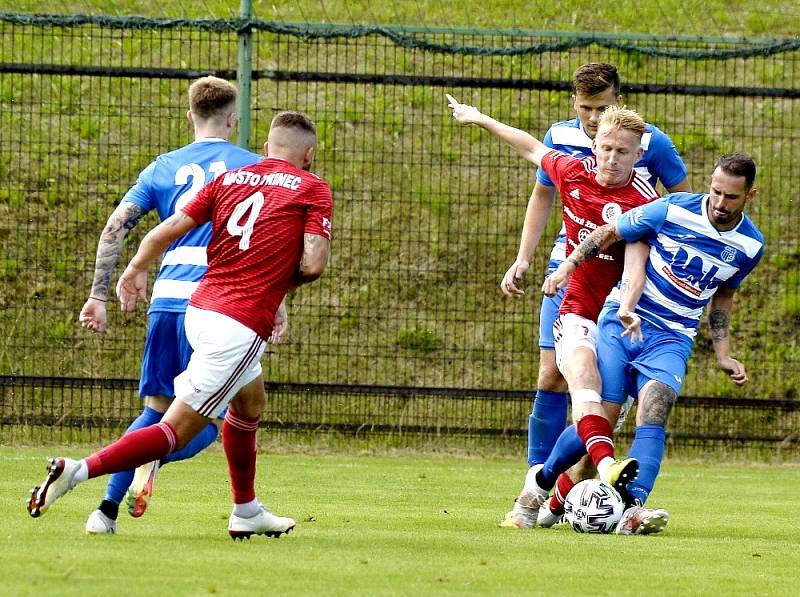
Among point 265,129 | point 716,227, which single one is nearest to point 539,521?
point 716,227

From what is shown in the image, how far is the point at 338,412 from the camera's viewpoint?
11883mm

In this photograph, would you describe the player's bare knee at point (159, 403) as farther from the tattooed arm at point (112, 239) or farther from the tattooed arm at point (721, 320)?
the tattooed arm at point (721, 320)

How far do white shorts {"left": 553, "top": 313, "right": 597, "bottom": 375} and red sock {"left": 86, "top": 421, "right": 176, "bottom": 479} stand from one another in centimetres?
222

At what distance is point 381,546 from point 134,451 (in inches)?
41.6

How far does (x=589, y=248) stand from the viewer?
698 cm

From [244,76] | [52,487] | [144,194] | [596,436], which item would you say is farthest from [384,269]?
[52,487]

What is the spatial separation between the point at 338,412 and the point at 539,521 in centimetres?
486

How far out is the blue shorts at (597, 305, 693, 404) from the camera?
22.7 feet

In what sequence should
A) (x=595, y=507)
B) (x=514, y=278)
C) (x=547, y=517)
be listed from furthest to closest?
(x=514, y=278) → (x=547, y=517) → (x=595, y=507)

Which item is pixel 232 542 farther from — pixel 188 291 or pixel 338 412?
pixel 338 412

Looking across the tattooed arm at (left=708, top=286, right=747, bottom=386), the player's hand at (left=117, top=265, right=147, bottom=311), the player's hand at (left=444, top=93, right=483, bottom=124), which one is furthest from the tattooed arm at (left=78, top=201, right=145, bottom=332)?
the tattooed arm at (left=708, top=286, right=747, bottom=386)

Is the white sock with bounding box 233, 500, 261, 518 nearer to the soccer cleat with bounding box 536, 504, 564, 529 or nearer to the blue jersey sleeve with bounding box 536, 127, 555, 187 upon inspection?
the soccer cleat with bounding box 536, 504, 564, 529

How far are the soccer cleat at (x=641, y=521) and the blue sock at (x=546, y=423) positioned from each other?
4.10ft

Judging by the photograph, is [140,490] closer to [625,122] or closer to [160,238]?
[160,238]
